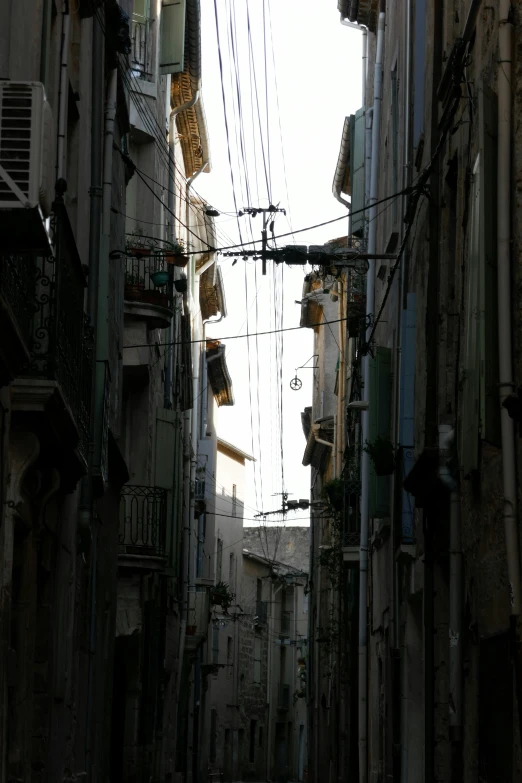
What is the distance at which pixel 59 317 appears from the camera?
9.09 metres

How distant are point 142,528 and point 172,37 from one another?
26.8 feet

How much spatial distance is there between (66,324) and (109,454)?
4857mm

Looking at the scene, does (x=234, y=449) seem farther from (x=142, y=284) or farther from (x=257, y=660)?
(x=142, y=284)

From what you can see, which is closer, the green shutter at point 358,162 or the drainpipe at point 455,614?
the drainpipe at point 455,614

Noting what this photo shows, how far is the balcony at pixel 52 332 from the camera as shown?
813 cm

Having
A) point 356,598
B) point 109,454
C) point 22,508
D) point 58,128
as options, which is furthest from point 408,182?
point 356,598

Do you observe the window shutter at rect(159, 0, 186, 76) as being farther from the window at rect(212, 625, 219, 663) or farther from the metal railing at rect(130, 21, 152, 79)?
the window at rect(212, 625, 219, 663)

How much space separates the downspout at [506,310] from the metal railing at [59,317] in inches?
112

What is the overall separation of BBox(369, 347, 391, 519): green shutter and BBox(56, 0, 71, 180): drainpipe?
6.50m

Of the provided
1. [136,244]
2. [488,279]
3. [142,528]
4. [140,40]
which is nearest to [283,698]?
[142,528]

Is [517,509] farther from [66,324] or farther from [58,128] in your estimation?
[58,128]

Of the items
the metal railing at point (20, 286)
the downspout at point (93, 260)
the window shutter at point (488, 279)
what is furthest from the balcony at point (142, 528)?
the window shutter at point (488, 279)

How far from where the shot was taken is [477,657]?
27.8 feet

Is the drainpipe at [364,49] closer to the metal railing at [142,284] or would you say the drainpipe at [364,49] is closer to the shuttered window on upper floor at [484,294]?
the metal railing at [142,284]
